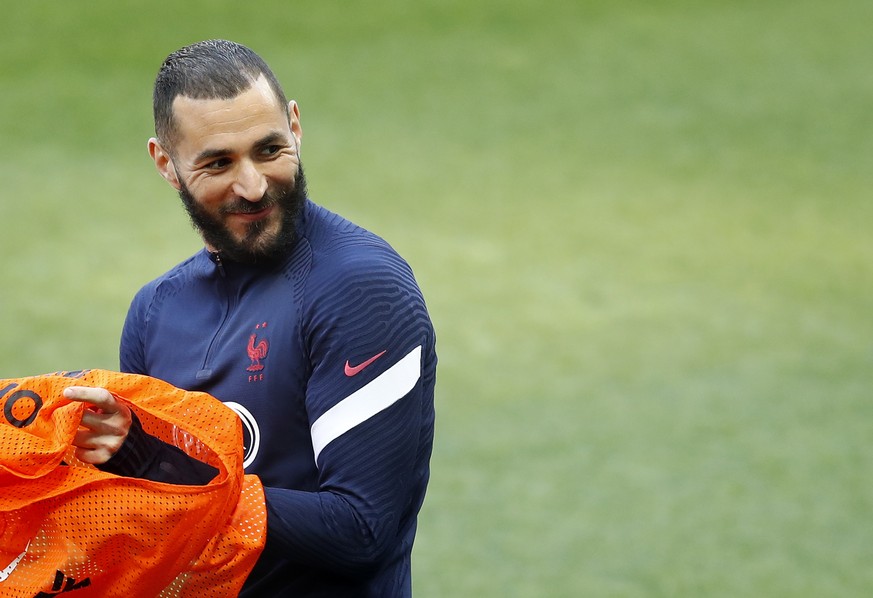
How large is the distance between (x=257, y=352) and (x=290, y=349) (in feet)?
0.18

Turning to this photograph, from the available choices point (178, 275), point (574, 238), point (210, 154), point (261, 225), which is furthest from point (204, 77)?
point (574, 238)

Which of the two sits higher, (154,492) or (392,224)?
(154,492)

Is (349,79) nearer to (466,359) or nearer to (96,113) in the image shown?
(96,113)

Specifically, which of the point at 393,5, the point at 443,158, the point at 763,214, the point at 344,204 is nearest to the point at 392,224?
the point at 344,204

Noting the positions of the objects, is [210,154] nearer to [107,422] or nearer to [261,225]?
[261,225]

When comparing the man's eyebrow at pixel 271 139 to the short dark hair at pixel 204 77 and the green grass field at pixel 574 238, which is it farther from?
the green grass field at pixel 574 238

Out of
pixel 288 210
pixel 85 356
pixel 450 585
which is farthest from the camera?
pixel 85 356

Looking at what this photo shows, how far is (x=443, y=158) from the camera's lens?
6.61 metres

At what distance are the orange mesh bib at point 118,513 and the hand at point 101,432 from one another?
0.08ft

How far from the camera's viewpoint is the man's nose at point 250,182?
1.66m

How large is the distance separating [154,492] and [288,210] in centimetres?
41

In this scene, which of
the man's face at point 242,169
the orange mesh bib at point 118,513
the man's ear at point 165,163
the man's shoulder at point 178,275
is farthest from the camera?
the man's shoulder at point 178,275

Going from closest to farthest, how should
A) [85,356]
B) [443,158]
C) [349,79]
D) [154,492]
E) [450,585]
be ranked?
1. [154,492]
2. [450,585]
3. [85,356]
4. [443,158]
5. [349,79]

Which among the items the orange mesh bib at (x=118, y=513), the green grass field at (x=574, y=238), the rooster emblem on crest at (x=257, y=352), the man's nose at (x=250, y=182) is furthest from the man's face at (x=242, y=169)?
the green grass field at (x=574, y=238)
